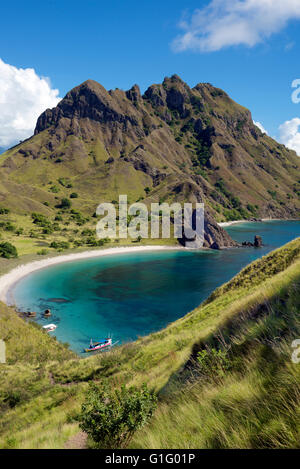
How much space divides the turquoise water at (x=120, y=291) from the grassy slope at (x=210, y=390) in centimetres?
2533

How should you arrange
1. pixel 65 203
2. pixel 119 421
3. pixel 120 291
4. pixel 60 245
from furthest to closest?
pixel 65 203 < pixel 60 245 < pixel 120 291 < pixel 119 421

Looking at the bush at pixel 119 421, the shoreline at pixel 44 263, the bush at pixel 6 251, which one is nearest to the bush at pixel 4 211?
the bush at pixel 6 251

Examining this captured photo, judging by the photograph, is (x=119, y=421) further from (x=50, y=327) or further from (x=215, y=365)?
(x=50, y=327)

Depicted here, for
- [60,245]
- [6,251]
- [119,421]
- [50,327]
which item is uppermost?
[119,421]

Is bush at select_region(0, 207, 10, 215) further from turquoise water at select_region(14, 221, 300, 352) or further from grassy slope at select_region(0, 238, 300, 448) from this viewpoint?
grassy slope at select_region(0, 238, 300, 448)

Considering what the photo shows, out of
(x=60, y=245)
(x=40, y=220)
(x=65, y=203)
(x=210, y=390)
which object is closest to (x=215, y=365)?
(x=210, y=390)

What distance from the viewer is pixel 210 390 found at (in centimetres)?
602

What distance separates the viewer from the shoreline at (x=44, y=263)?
215 ft

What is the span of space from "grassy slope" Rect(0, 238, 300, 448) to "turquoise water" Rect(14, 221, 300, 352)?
25.3 m

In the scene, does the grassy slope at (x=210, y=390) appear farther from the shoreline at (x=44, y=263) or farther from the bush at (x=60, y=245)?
the bush at (x=60, y=245)

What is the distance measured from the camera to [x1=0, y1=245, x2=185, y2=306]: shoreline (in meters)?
65.4

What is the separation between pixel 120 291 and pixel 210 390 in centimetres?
6680

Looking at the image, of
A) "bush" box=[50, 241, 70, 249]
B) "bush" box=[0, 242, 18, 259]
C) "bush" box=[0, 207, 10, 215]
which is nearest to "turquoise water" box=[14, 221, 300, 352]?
"bush" box=[0, 242, 18, 259]
